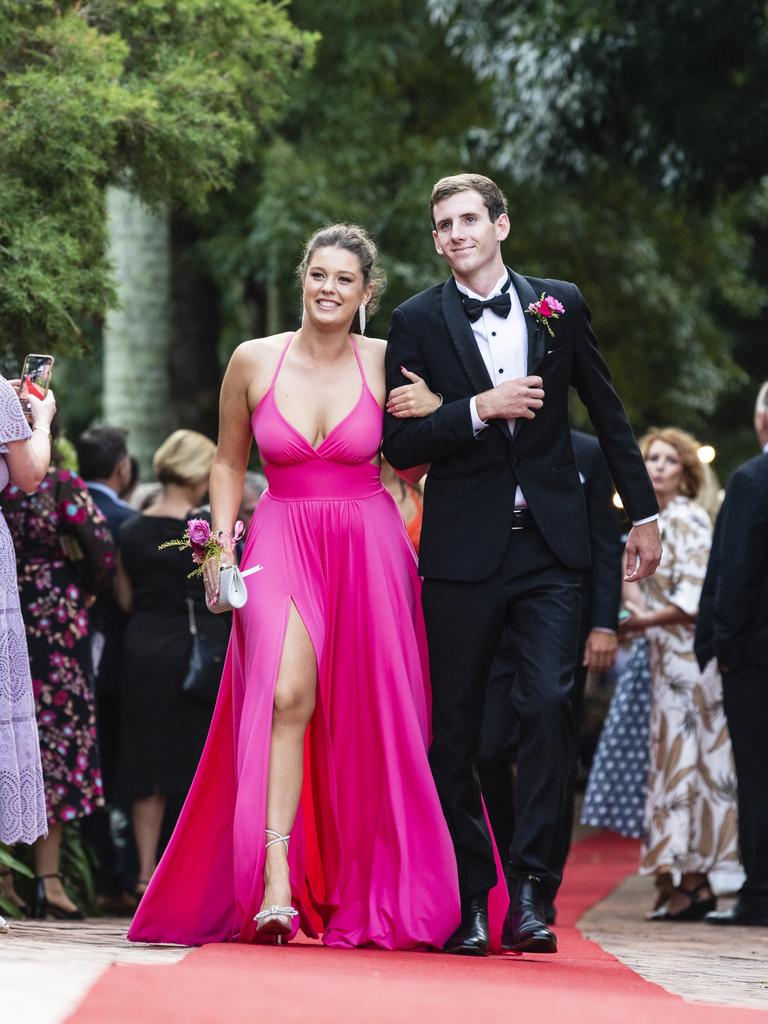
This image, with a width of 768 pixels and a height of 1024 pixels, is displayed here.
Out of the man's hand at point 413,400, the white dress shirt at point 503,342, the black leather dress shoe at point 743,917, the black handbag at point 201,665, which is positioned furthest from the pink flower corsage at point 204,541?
the black leather dress shoe at point 743,917

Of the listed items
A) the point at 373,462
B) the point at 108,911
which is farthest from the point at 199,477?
the point at 373,462

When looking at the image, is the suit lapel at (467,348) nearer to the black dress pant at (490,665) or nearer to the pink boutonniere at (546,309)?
the pink boutonniere at (546,309)

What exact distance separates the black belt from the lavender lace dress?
66.7 inches

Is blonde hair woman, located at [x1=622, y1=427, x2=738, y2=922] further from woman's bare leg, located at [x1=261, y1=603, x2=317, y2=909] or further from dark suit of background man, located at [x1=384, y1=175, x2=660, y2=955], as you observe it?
woman's bare leg, located at [x1=261, y1=603, x2=317, y2=909]

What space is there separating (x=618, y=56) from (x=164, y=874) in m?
8.36

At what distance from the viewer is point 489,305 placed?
5832 millimetres

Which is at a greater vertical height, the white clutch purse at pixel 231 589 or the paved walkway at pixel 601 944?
the white clutch purse at pixel 231 589

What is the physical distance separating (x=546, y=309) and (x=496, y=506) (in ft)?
2.10

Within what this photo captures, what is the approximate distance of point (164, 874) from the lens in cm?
590

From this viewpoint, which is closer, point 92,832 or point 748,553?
point 748,553

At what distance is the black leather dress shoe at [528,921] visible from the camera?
5426 mm

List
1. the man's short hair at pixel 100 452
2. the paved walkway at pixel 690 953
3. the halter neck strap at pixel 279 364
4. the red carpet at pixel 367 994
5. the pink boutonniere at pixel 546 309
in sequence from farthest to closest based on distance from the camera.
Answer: the man's short hair at pixel 100 452 < the halter neck strap at pixel 279 364 < the pink boutonniere at pixel 546 309 < the paved walkway at pixel 690 953 < the red carpet at pixel 367 994

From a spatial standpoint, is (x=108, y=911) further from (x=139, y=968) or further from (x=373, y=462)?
(x=139, y=968)

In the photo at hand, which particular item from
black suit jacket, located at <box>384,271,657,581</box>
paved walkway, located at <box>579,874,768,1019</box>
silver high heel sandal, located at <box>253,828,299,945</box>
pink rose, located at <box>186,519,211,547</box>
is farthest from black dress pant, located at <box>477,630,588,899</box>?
silver high heel sandal, located at <box>253,828,299,945</box>
